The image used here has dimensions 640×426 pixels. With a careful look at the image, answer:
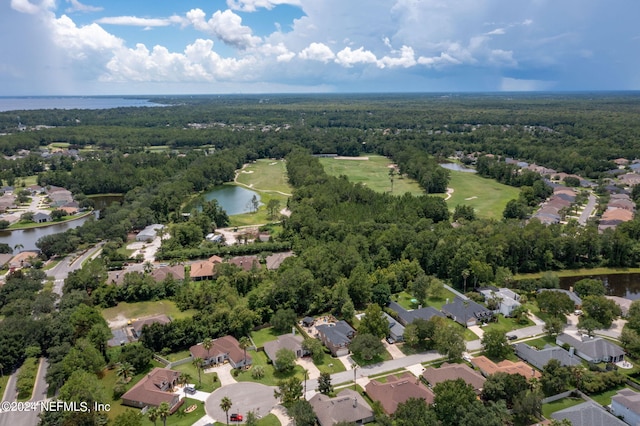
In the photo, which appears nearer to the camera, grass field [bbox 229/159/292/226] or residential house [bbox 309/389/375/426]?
residential house [bbox 309/389/375/426]

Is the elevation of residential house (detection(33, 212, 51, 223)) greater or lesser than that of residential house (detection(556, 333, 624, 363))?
lesser

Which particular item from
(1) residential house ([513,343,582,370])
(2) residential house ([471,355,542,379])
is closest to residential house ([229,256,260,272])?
(2) residential house ([471,355,542,379])

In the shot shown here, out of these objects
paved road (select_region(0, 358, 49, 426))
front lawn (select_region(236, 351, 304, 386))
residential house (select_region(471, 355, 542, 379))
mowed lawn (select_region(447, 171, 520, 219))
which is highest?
residential house (select_region(471, 355, 542, 379))

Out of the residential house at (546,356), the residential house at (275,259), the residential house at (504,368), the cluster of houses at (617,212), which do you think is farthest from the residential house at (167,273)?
the cluster of houses at (617,212)

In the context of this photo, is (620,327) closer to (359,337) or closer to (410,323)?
(410,323)

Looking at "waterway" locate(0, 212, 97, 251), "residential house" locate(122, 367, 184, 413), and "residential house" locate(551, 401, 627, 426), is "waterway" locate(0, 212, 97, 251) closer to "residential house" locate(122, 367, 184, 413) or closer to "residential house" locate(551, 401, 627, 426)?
"residential house" locate(122, 367, 184, 413)

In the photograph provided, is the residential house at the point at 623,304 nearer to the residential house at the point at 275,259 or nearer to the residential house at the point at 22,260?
the residential house at the point at 275,259
